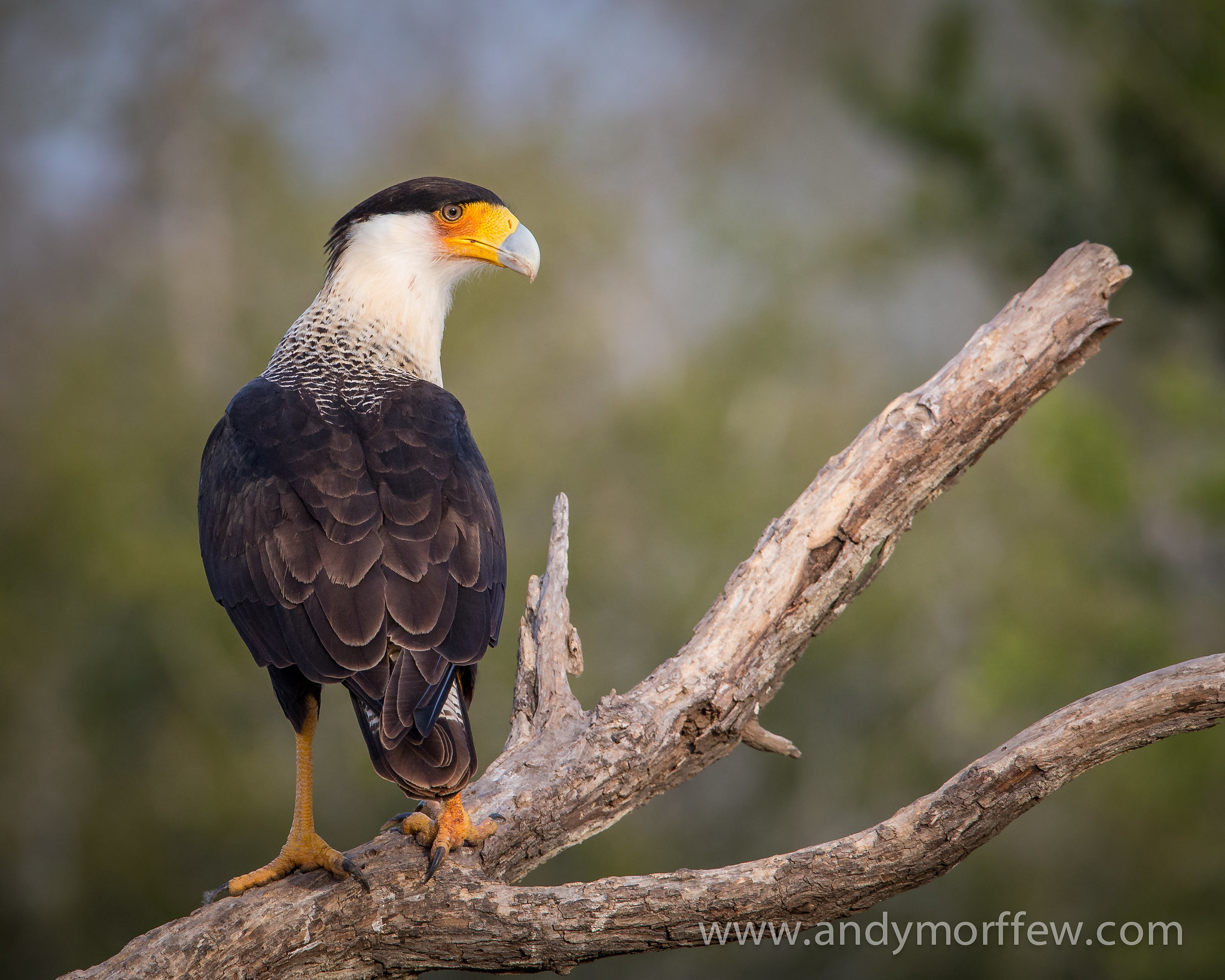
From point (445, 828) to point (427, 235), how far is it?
2.29m

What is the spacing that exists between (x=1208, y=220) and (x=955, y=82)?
1.72m

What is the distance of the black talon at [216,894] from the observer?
3366mm

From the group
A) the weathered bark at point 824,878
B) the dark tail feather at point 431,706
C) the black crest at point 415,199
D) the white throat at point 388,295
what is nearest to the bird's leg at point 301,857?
the weathered bark at point 824,878

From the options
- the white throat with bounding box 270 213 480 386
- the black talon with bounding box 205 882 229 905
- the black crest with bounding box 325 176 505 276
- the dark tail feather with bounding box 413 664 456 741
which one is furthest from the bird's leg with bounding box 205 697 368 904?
the black crest with bounding box 325 176 505 276

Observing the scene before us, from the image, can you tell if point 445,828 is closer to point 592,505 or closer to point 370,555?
point 370,555

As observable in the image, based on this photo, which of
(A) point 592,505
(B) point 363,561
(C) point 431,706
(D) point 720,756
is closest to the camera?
(C) point 431,706

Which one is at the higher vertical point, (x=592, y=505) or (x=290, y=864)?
(x=592, y=505)

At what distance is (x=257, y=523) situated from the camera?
3.56 metres

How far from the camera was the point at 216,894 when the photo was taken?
11.2ft

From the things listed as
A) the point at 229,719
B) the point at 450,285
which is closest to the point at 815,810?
the point at 229,719

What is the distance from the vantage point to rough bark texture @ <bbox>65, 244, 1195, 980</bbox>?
2842 mm

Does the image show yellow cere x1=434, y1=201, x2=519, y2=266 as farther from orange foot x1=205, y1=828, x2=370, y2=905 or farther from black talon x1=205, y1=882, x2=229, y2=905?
black talon x1=205, y1=882, x2=229, y2=905

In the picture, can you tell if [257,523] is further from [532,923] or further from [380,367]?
[532,923]

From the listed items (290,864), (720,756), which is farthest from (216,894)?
(720,756)
